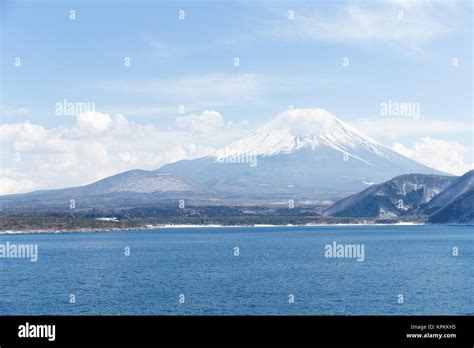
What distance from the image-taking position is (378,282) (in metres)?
68.5

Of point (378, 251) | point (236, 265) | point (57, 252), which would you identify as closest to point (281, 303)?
point (236, 265)

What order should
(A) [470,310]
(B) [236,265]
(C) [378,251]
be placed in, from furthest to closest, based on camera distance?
(C) [378,251] → (B) [236,265] → (A) [470,310]

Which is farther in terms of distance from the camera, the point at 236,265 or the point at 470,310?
the point at 236,265

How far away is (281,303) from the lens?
2089 inches
